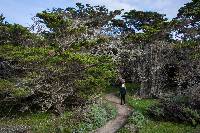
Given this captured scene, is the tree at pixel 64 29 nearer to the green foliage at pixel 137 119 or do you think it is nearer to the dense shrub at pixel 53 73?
the dense shrub at pixel 53 73

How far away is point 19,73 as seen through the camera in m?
29.5

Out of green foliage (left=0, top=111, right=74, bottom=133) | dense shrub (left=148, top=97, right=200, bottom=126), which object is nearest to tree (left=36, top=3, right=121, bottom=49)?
green foliage (left=0, top=111, right=74, bottom=133)

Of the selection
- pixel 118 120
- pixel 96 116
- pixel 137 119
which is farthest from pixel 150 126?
pixel 96 116

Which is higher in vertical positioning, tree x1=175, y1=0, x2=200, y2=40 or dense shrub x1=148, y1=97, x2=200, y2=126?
tree x1=175, y1=0, x2=200, y2=40

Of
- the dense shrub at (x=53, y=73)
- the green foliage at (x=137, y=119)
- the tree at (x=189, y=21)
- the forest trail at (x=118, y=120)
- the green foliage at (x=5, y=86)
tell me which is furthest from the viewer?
the tree at (x=189, y=21)

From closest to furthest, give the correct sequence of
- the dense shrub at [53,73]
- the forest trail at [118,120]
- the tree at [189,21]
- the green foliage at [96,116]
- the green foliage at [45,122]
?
the dense shrub at [53,73]
the green foliage at [45,122]
the green foliage at [96,116]
the forest trail at [118,120]
the tree at [189,21]

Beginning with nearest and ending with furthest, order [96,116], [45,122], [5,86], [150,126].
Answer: [5,86] → [45,122] → [150,126] → [96,116]

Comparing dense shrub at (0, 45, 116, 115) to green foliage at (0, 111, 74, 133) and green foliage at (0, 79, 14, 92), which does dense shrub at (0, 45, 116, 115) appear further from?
green foliage at (0, 111, 74, 133)

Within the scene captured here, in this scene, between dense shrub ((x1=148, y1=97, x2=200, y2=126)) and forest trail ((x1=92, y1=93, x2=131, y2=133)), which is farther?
dense shrub ((x1=148, y1=97, x2=200, y2=126))

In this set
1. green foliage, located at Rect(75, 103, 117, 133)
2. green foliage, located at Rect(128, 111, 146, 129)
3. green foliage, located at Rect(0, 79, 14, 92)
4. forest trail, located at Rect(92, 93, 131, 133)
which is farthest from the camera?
green foliage, located at Rect(128, 111, 146, 129)

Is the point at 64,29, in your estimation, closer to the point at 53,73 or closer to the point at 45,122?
the point at 53,73

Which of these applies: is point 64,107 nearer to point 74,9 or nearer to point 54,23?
point 54,23

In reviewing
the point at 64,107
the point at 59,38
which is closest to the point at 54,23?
the point at 59,38

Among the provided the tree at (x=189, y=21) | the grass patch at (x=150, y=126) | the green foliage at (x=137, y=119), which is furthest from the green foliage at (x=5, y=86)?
the tree at (x=189, y=21)
